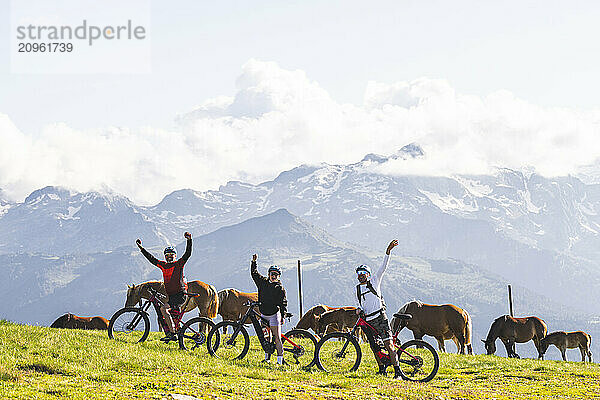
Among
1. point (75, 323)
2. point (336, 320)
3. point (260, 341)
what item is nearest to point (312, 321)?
point (336, 320)

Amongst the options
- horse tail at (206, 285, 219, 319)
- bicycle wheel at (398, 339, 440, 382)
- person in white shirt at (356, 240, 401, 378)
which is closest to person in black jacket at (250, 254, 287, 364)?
person in white shirt at (356, 240, 401, 378)

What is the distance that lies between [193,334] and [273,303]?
2952 mm

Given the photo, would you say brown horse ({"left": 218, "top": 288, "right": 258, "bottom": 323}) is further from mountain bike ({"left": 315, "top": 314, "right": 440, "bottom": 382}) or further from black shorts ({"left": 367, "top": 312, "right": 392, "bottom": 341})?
black shorts ({"left": 367, "top": 312, "right": 392, "bottom": 341})

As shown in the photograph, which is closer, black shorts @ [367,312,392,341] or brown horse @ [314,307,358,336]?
black shorts @ [367,312,392,341]

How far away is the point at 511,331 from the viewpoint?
39.1 m

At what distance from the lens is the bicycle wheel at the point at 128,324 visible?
68.8ft

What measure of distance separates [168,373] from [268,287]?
443 cm

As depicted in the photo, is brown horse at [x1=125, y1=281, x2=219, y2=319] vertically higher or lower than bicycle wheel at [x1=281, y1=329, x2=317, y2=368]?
higher

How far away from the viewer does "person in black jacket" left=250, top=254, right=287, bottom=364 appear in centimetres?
1934

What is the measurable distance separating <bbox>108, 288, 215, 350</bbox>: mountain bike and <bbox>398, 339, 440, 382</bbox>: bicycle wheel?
238 inches

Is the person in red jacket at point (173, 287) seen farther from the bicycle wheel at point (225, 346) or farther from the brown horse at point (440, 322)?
the brown horse at point (440, 322)

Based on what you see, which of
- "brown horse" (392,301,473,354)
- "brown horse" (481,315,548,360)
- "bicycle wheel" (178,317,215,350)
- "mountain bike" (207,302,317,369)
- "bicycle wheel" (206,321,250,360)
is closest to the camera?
"mountain bike" (207,302,317,369)

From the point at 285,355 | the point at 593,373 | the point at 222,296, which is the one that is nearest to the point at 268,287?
the point at 285,355

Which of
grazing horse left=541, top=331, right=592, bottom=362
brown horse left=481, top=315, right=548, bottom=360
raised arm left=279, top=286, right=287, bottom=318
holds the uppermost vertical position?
raised arm left=279, top=286, right=287, bottom=318
